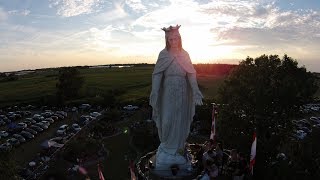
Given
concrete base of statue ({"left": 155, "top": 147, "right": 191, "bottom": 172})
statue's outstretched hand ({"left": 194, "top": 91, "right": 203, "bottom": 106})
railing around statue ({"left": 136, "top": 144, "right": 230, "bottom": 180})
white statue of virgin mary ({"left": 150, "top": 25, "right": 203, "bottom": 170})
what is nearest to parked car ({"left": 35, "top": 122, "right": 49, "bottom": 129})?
railing around statue ({"left": 136, "top": 144, "right": 230, "bottom": 180})

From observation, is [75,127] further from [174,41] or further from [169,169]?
[174,41]

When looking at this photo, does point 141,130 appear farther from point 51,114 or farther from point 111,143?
point 51,114

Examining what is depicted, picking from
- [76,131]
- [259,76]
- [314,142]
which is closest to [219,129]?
[259,76]

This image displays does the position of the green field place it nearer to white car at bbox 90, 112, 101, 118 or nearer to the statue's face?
white car at bbox 90, 112, 101, 118

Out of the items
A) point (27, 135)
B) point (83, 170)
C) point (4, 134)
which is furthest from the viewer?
point (4, 134)

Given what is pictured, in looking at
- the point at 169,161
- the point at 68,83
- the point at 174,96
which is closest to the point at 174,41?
the point at 174,96
